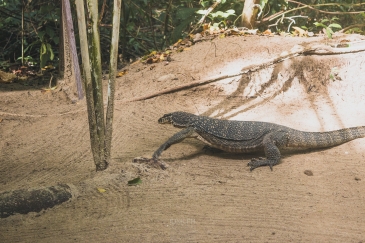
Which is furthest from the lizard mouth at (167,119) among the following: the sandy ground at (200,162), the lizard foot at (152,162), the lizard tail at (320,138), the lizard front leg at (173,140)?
the lizard tail at (320,138)

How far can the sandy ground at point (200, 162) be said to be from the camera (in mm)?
3273

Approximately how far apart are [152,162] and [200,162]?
61 centimetres

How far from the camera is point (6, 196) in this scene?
359 cm

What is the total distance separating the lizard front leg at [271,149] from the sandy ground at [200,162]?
0.33 feet

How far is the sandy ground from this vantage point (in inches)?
129

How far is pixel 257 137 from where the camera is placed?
189 inches

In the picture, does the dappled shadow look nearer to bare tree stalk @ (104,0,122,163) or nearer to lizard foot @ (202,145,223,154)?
lizard foot @ (202,145,223,154)

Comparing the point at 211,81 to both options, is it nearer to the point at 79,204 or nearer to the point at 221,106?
the point at 221,106

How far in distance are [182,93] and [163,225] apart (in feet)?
12.2

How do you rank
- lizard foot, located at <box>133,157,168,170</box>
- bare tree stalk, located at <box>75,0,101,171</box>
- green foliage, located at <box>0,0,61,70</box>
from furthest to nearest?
green foliage, located at <box>0,0,61,70</box> < lizard foot, located at <box>133,157,168,170</box> < bare tree stalk, located at <box>75,0,101,171</box>

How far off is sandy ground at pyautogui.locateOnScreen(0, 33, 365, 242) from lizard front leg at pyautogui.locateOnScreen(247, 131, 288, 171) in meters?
0.10

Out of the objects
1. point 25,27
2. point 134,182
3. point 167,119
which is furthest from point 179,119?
point 25,27

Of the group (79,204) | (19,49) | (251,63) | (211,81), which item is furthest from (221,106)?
(19,49)

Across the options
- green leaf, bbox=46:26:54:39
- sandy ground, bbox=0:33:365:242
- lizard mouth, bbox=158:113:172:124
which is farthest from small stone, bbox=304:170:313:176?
green leaf, bbox=46:26:54:39
